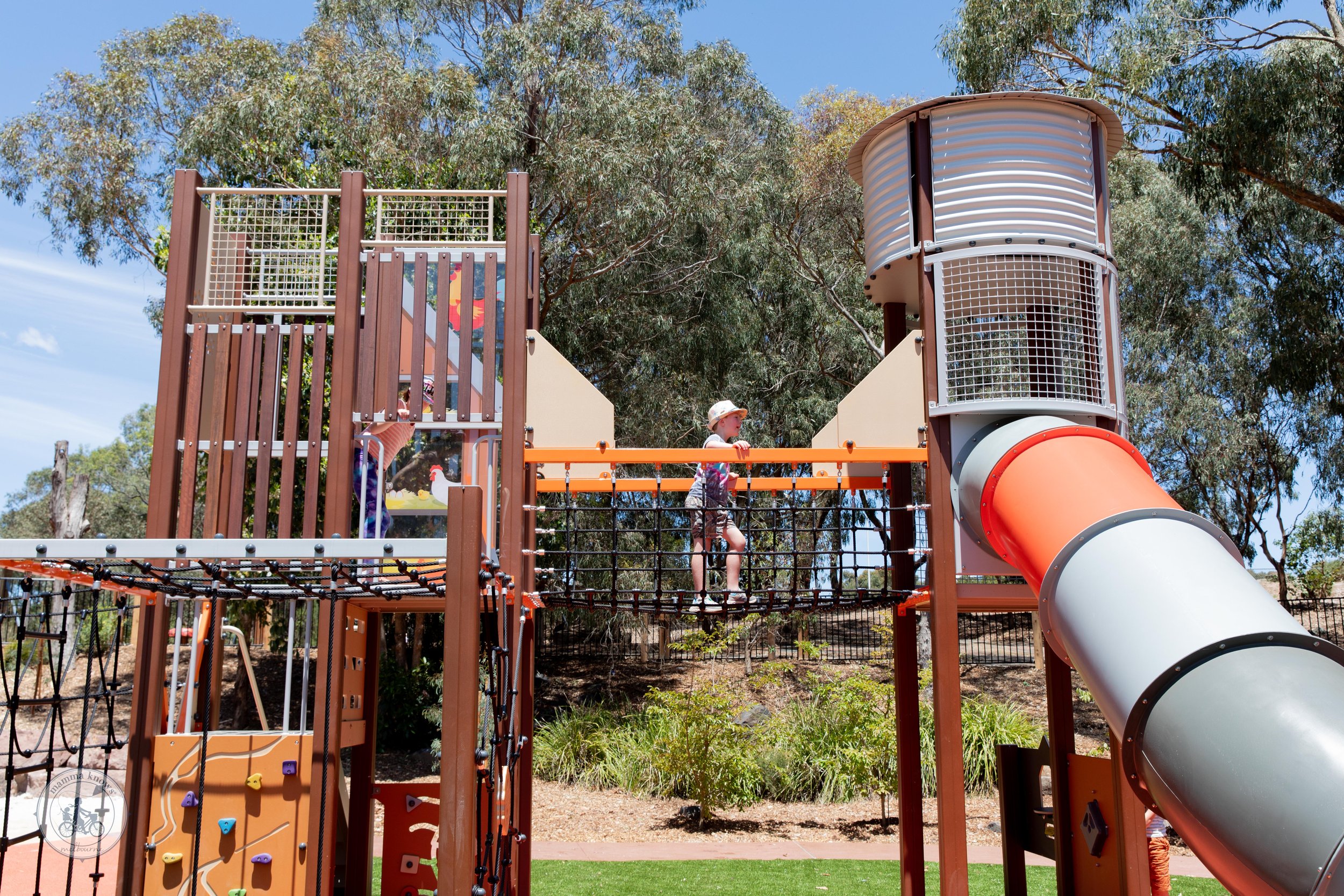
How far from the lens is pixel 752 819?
14.1 m

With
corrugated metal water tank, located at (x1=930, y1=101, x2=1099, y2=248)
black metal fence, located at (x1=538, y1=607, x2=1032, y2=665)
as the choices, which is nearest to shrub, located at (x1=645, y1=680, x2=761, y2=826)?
black metal fence, located at (x1=538, y1=607, x2=1032, y2=665)

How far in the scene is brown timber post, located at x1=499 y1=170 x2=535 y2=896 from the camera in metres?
6.54

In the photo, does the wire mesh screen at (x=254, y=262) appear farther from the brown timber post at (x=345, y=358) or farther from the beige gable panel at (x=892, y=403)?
the beige gable panel at (x=892, y=403)

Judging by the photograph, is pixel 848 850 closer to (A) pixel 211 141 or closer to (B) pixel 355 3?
(A) pixel 211 141

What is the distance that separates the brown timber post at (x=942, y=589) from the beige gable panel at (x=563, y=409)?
222cm

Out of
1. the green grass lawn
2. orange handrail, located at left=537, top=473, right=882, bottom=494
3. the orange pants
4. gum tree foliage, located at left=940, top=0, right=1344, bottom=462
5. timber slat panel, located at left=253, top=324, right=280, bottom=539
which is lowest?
the green grass lawn

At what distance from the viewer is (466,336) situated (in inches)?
278

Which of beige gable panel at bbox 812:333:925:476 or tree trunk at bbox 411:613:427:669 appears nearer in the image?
beige gable panel at bbox 812:333:925:476

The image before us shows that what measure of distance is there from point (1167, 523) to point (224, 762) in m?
5.49

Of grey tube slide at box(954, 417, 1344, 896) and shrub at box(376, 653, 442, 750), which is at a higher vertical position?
grey tube slide at box(954, 417, 1344, 896)

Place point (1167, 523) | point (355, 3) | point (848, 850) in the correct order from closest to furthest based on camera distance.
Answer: point (1167, 523), point (848, 850), point (355, 3)

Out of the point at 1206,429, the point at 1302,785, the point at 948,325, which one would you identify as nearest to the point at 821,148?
the point at 1206,429

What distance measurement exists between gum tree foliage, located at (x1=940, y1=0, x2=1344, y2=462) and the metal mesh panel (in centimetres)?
806

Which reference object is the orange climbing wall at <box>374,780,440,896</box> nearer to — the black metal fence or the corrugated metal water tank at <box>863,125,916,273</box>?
the corrugated metal water tank at <box>863,125,916,273</box>
